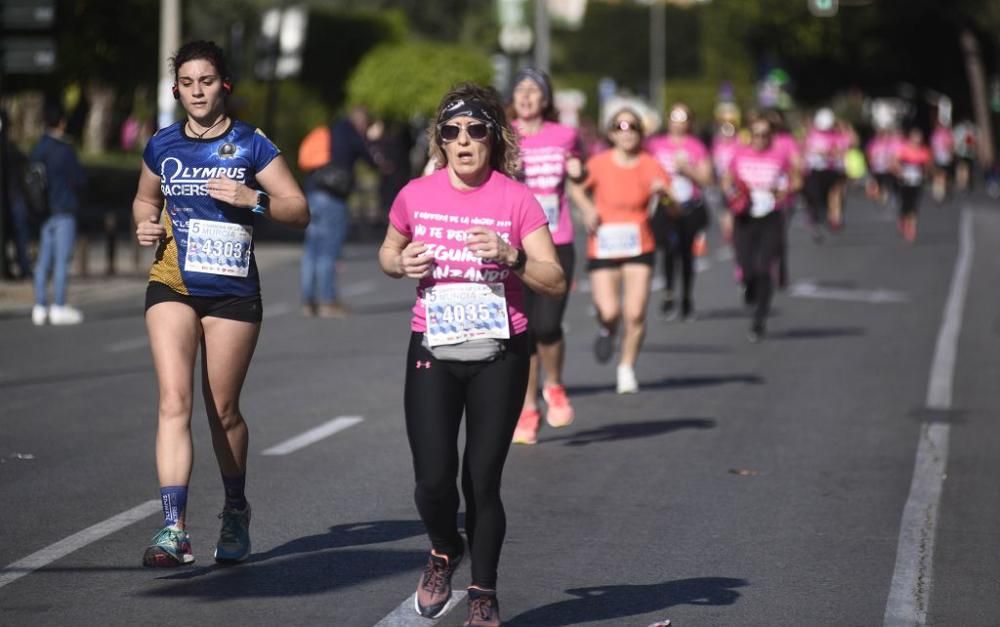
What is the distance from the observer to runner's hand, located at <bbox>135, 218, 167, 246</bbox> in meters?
6.96

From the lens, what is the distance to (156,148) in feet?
23.1

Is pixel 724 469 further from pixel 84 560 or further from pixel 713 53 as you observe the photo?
pixel 713 53

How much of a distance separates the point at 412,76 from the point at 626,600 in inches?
1769

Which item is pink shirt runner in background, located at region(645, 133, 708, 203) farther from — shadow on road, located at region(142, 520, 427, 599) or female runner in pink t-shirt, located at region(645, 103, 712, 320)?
shadow on road, located at region(142, 520, 427, 599)

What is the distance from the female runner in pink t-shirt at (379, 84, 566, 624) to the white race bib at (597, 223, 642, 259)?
19.8 feet

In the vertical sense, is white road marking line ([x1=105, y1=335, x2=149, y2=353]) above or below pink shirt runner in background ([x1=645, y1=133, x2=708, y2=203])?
below

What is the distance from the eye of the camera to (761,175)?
16422 millimetres

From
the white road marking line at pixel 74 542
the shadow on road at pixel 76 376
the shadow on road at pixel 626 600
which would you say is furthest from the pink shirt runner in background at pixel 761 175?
the shadow on road at pixel 626 600

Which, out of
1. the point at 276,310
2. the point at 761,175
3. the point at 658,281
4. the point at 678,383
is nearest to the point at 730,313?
the point at 761,175

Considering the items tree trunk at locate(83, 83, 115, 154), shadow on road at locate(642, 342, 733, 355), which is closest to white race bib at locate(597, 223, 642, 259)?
shadow on road at locate(642, 342, 733, 355)

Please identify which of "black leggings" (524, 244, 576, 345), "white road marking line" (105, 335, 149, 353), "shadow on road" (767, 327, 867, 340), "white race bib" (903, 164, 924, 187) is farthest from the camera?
"white race bib" (903, 164, 924, 187)

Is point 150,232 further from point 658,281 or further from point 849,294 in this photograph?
point 658,281

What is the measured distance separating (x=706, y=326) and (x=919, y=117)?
59.3 meters

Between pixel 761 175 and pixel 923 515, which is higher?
pixel 761 175
